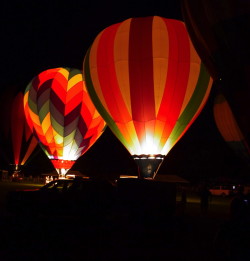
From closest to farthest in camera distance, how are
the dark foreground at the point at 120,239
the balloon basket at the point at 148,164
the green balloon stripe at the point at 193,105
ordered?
the dark foreground at the point at 120,239 → the balloon basket at the point at 148,164 → the green balloon stripe at the point at 193,105

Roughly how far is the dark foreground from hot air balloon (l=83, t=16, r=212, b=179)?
391 cm

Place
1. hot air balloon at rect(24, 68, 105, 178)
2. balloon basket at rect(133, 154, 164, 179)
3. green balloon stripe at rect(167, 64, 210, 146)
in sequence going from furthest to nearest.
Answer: hot air balloon at rect(24, 68, 105, 178) < green balloon stripe at rect(167, 64, 210, 146) < balloon basket at rect(133, 154, 164, 179)

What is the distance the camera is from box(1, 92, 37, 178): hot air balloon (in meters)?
30.5

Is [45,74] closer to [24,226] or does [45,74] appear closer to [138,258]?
[24,226]

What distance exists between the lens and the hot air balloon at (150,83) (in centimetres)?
1546

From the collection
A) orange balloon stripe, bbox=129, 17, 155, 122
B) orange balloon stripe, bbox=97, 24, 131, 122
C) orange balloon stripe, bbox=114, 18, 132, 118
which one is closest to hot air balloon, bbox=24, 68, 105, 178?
orange balloon stripe, bbox=97, 24, 131, 122

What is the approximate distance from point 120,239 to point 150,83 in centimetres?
776

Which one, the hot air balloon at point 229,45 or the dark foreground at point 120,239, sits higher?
the hot air balloon at point 229,45

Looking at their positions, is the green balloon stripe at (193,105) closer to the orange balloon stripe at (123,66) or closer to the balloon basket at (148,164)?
the balloon basket at (148,164)

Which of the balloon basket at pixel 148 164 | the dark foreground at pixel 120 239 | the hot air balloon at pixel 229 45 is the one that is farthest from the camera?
the balloon basket at pixel 148 164

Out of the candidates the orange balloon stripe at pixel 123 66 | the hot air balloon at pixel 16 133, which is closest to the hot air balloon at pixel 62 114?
the hot air balloon at pixel 16 133

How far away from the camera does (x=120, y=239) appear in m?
8.95

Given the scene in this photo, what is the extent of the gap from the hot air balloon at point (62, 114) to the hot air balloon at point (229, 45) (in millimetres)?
14366

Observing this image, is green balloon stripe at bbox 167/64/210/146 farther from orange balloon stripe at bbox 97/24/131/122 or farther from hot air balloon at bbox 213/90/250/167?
hot air balloon at bbox 213/90/250/167
